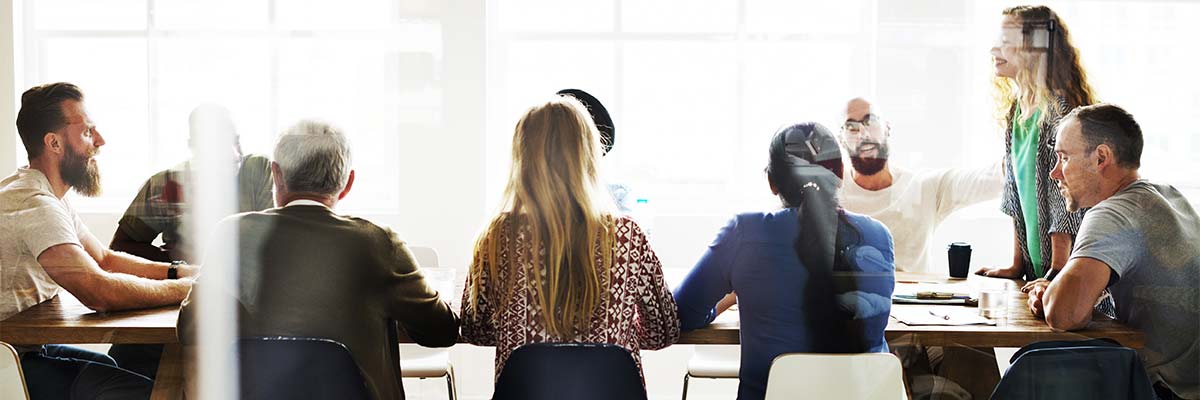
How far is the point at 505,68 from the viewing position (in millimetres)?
2572

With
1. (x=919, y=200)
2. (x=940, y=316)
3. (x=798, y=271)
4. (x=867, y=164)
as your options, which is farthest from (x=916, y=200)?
(x=798, y=271)

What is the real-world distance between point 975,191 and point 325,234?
5.04 ft

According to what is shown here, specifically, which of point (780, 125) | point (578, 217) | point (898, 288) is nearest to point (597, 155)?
point (578, 217)

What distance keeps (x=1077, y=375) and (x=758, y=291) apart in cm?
93

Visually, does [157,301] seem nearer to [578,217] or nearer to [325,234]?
[325,234]

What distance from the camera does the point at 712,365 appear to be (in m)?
2.72

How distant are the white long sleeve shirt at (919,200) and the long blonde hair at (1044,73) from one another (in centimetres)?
16

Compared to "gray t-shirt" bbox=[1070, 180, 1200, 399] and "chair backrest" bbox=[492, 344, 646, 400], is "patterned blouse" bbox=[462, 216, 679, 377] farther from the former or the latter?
"gray t-shirt" bbox=[1070, 180, 1200, 399]

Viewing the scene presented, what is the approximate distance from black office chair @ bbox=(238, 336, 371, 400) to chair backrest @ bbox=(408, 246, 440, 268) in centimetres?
51

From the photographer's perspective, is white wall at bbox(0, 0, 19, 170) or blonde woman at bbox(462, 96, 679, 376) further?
white wall at bbox(0, 0, 19, 170)

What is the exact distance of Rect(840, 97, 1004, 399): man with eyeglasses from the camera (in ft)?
7.66

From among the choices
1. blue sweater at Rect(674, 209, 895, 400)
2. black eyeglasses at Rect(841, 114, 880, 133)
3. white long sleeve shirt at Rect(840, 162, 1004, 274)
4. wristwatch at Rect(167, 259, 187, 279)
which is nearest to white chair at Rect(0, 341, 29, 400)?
wristwatch at Rect(167, 259, 187, 279)

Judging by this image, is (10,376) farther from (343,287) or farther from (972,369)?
(972,369)

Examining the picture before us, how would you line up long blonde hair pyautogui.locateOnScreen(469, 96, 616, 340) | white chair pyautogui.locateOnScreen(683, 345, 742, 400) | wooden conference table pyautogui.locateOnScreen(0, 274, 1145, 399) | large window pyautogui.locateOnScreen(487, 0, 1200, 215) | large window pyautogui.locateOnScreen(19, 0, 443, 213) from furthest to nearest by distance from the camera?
white chair pyautogui.locateOnScreen(683, 345, 742, 400) → large window pyautogui.locateOnScreen(487, 0, 1200, 215) → large window pyautogui.locateOnScreen(19, 0, 443, 213) → wooden conference table pyautogui.locateOnScreen(0, 274, 1145, 399) → long blonde hair pyautogui.locateOnScreen(469, 96, 616, 340)
